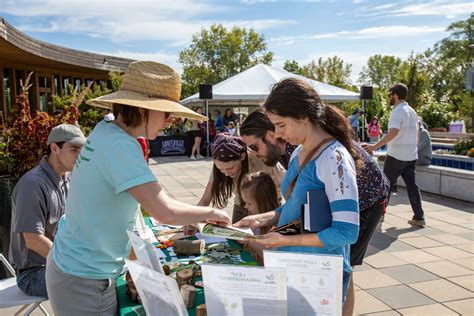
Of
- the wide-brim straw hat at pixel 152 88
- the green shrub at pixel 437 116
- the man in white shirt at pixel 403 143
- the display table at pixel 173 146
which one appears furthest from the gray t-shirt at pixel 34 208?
the green shrub at pixel 437 116

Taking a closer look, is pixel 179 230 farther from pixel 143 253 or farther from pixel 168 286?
pixel 168 286

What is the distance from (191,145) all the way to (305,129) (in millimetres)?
14357

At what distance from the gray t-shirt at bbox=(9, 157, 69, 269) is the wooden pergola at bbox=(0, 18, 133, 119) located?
8.36m

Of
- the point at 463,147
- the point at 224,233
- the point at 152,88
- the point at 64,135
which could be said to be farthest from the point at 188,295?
the point at 463,147

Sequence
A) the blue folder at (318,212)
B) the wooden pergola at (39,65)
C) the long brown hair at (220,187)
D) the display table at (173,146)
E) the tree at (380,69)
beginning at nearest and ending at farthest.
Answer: the blue folder at (318,212)
the long brown hair at (220,187)
the wooden pergola at (39,65)
the display table at (173,146)
the tree at (380,69)

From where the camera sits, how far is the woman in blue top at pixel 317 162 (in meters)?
1.69

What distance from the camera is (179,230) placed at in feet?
10.2

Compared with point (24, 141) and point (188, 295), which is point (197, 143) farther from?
point (188, 295)

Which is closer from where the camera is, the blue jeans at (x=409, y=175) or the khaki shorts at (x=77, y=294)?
the khaki shorts at (x=77, y=294)

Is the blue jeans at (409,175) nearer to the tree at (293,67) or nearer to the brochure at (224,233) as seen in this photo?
the brochure at (224,233)

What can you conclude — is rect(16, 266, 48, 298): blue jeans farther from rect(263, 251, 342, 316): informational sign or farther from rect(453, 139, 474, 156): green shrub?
rect(453, 139, 474, 156): green shrub

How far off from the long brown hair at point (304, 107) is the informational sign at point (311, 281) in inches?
28.5

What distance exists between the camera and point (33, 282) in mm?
2703

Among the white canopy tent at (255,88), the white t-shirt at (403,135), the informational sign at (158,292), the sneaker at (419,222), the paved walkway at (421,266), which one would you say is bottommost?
the paved walkway at (421,266)
